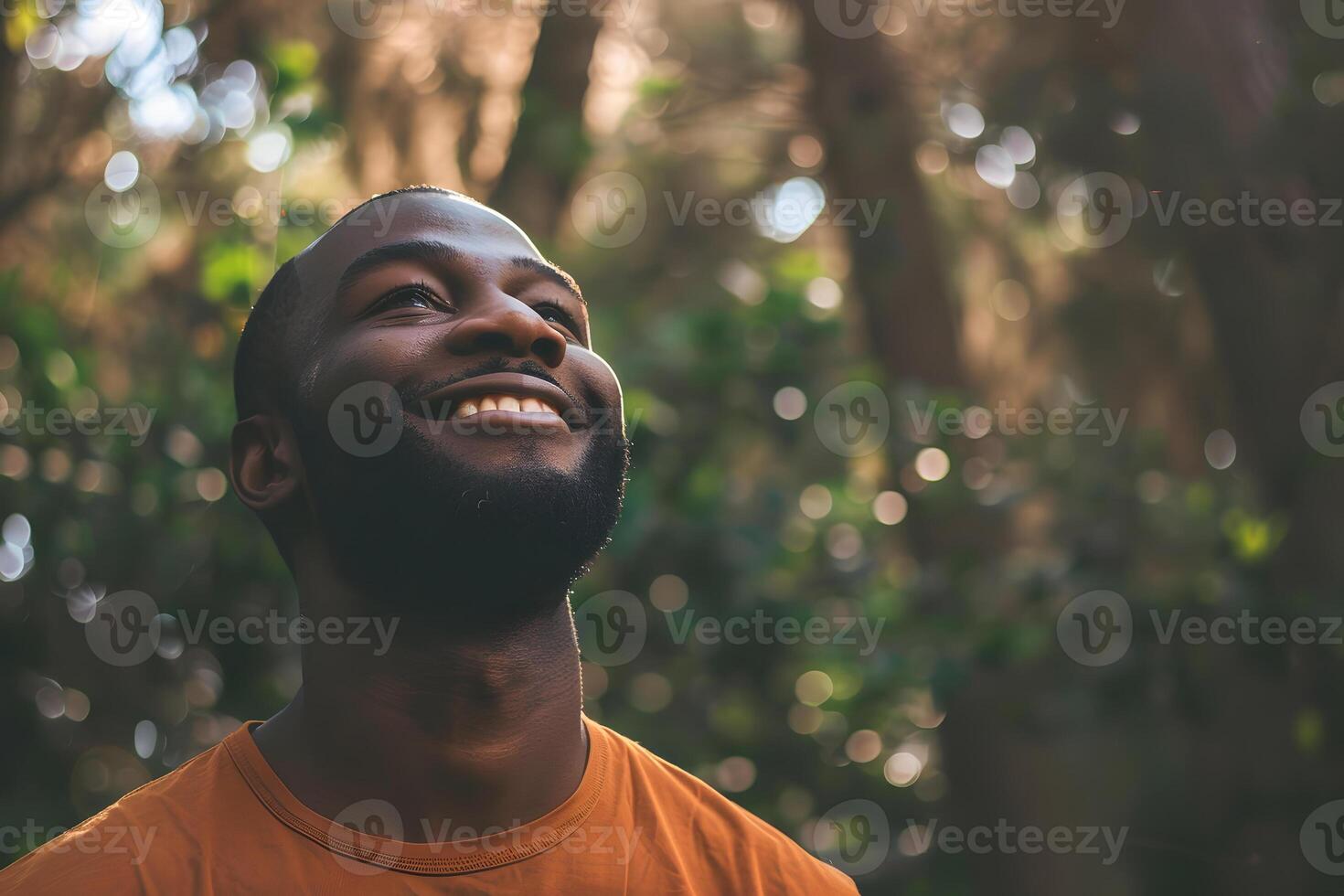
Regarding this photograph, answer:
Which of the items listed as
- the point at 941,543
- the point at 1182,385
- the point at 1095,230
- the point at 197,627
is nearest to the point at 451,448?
the point at 197,627

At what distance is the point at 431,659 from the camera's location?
2549mm

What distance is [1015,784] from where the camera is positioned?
7332 millimetres

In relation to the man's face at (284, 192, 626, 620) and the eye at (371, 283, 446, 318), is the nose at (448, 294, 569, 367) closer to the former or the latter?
the man's face at (284, 192, 626, 620)

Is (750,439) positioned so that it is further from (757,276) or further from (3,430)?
(3,430)

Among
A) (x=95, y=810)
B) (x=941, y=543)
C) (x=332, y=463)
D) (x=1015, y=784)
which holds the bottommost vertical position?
(x=1015, y=784)

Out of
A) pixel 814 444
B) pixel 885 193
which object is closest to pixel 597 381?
pixel 814 444

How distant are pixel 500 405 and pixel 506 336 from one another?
6.0 inches

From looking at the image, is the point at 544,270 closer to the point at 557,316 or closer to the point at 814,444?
the point at 557,316

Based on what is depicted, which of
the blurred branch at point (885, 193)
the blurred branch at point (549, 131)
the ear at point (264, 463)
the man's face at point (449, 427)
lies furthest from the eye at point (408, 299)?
the blurred branch at point (885, 193)

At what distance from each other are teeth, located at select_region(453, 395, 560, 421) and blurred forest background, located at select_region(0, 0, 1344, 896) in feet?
7.50

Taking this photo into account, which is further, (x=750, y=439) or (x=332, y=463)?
(x=750, y=439)

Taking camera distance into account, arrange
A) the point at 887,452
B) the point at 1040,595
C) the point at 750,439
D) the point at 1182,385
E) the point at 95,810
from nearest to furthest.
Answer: the point at 95,810
the point at 1040,595
the point at 887,452
the point at 750,439
the point at 1182,385

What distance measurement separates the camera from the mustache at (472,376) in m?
2.53

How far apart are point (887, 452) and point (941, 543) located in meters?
1.19
